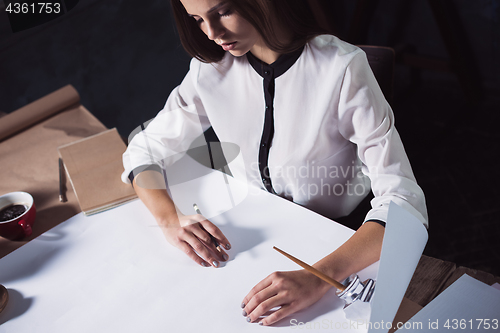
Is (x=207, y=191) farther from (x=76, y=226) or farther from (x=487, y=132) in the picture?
(x=487, y=132)

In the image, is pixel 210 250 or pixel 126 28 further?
pixel 126 28

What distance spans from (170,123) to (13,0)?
1.47ft

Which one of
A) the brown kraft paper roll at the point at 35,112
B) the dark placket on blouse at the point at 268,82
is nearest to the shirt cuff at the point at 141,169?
the dark placket on blouse at the point at 268,82

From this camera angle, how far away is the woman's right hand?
26.4 inches

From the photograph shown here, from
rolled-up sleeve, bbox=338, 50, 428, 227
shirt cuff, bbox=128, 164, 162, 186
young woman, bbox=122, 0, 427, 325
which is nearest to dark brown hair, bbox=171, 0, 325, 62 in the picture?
young woman, bbox=122, 0, 427, 325

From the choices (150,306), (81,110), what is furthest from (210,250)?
(81,110)

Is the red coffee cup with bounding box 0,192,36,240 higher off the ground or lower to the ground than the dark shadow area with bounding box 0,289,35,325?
higher

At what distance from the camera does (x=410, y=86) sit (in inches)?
80.8

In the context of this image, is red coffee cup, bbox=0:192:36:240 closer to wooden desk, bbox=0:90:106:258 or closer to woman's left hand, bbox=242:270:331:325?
wooden desk, bbox=0:90:106:258

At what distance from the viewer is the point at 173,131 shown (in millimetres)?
910

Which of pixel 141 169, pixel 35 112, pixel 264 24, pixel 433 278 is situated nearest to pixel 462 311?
pixel 433 278

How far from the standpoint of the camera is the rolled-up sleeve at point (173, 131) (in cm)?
90

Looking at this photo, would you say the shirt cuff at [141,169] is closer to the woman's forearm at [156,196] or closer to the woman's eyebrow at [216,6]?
the woman's forearm at [156,196]

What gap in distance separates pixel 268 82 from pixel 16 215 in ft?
1.81
